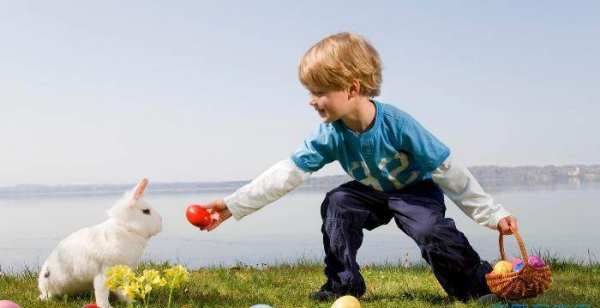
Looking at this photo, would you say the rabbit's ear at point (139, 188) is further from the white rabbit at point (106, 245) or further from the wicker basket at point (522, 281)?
the wicker basket at point (522, 281)

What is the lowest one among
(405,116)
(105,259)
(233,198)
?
(105,259)

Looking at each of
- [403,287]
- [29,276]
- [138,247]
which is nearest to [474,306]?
[403,287]

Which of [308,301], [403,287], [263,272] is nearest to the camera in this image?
[308,301]

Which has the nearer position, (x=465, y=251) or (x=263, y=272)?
(x=465, y=251)

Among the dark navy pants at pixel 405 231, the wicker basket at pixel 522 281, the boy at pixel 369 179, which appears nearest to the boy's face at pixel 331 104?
the boy at pixel 369 179

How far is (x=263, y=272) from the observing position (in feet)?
18.8

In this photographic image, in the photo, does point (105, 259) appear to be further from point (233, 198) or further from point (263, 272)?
point (263, 272)

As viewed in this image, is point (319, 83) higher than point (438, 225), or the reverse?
point (319, 83)

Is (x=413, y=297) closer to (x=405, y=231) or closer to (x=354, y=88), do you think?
(x=405, y=231)

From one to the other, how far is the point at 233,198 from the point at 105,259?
82cm

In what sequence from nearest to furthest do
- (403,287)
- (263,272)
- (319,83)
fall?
(319,83)
(403,287)
(263,272)

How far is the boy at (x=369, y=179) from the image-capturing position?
408 cm

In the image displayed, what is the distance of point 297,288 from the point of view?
16.5ft

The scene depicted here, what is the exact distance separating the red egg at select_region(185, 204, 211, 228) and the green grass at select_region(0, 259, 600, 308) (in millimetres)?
516
